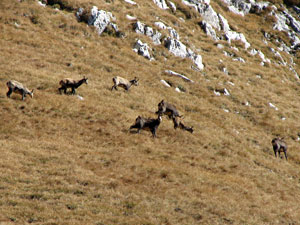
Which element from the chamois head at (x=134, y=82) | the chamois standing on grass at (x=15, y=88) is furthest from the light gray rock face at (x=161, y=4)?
the chamois standing on grass at (x=15, y=88)

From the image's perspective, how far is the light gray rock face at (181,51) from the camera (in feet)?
140

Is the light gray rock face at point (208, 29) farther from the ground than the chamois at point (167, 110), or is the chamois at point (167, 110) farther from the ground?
the chamois at point (167, 110)

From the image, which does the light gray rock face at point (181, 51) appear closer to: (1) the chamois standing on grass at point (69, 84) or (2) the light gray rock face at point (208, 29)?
(2) the light gray rock face at point (208, 29)

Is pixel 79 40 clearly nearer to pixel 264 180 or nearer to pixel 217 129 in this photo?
pixel 217 129

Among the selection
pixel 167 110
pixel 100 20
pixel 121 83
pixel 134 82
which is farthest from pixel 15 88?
pixel 100 20

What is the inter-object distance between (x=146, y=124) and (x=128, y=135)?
1.69m

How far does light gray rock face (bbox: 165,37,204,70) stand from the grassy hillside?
1186 millimetres

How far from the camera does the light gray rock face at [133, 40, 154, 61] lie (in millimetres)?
40344

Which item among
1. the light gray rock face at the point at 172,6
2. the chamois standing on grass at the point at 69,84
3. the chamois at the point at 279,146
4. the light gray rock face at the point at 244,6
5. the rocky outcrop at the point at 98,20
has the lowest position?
the rocky outcrop at the point at 98,20

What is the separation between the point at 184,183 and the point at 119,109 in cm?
1033

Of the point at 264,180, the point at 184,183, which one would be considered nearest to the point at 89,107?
the point at 184,183

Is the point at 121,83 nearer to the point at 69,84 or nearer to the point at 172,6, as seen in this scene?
the point at 69,84

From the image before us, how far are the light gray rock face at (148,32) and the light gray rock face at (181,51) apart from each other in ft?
4.18

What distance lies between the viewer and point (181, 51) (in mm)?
43125
